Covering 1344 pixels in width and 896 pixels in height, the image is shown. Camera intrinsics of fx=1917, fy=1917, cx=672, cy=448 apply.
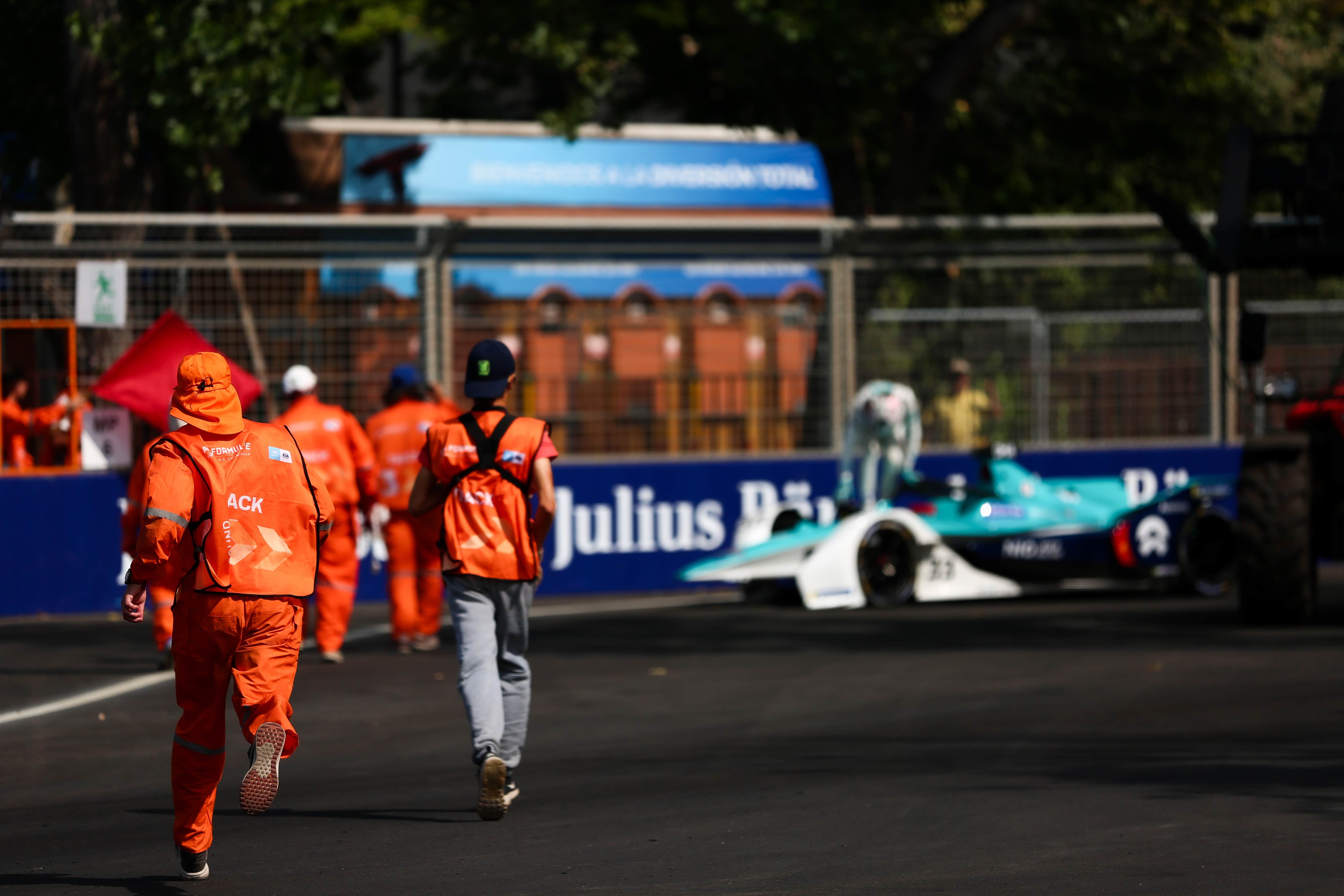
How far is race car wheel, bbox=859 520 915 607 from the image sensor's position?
14172 mm

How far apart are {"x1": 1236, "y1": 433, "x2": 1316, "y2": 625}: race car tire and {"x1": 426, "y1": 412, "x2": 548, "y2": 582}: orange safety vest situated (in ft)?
19.1

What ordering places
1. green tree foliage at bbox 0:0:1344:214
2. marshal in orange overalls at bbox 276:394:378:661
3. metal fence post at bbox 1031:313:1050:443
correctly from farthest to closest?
metal fence post at bbox 1031:313:1050:443, green tree foliage at bbox 0:0:1344:214, marshal in orange overalls at bbox 276:394:378:661

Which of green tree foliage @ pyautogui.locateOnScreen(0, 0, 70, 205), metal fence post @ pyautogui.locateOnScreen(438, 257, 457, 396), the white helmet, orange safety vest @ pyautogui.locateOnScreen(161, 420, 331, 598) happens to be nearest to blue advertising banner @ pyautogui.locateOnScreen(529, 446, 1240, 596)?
metal fence post @ pyautogui.locateOnScreen(438, 257, 457, 396)

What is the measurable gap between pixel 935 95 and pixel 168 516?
14889mm

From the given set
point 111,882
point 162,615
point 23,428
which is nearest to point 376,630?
point 162,615

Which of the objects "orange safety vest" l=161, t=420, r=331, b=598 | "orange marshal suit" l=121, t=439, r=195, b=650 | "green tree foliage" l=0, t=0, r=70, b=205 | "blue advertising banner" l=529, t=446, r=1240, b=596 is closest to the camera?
"orange safety vest" l=161, t=420, r=331, b=598

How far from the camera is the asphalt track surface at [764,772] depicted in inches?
238

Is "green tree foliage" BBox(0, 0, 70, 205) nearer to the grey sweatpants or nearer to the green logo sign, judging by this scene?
the green logo sign

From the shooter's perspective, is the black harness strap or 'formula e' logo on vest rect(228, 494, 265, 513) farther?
the black harness strap

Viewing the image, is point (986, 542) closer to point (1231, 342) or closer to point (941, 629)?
point (941, 629)

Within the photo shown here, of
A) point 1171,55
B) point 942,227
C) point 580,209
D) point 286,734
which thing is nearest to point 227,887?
point 286,734

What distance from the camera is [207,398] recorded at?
609cm

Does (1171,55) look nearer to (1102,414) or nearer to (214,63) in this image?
(1102,414)

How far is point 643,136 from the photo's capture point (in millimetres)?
21062
